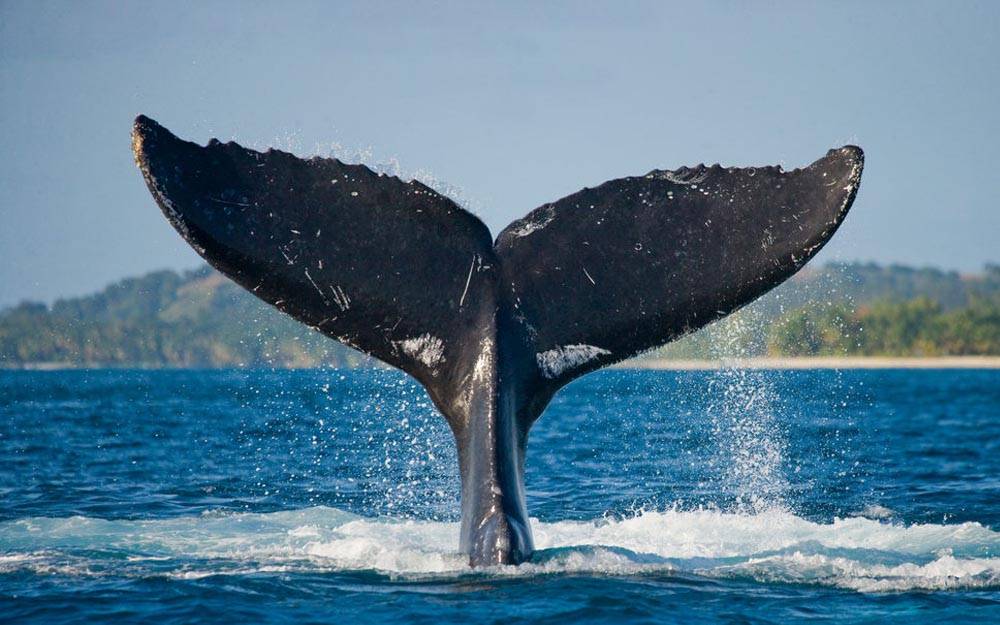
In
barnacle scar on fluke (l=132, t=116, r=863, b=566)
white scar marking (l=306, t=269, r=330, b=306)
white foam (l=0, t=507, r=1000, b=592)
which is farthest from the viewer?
white foam (l=0, t=507, r=1000, b=592)

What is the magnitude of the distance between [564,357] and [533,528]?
113 inches

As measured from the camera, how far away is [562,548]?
968 centimetres

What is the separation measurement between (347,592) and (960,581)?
3874 mm

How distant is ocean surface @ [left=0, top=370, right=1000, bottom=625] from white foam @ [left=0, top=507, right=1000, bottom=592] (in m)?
0.03

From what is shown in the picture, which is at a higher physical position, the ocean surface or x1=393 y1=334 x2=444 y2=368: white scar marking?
x1=393 y1=334 x2=444 y2=368: white scar marking

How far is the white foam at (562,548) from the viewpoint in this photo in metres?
9.17

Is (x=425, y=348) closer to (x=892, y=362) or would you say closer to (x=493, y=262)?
(x=493, y=262)

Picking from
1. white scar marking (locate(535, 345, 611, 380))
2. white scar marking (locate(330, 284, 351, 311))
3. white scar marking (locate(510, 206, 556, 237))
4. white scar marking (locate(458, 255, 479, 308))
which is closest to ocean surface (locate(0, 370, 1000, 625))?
white scar marking (locate(535, 345, 611, 380))

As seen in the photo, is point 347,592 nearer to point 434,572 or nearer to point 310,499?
→ point 434,572

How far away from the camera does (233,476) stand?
56.6 feet

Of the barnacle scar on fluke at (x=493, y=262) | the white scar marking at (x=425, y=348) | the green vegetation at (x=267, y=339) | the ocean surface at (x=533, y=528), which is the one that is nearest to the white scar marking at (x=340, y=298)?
the barnacle scar on fluke at (x=493, y=262)

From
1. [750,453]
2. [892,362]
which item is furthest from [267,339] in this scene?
[750,453]

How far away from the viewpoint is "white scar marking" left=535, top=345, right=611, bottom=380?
28.2 feet

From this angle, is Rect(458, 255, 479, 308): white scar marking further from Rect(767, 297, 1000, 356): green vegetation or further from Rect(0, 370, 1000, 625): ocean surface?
Rect(767, 297, 1000, 356): green vegetation
